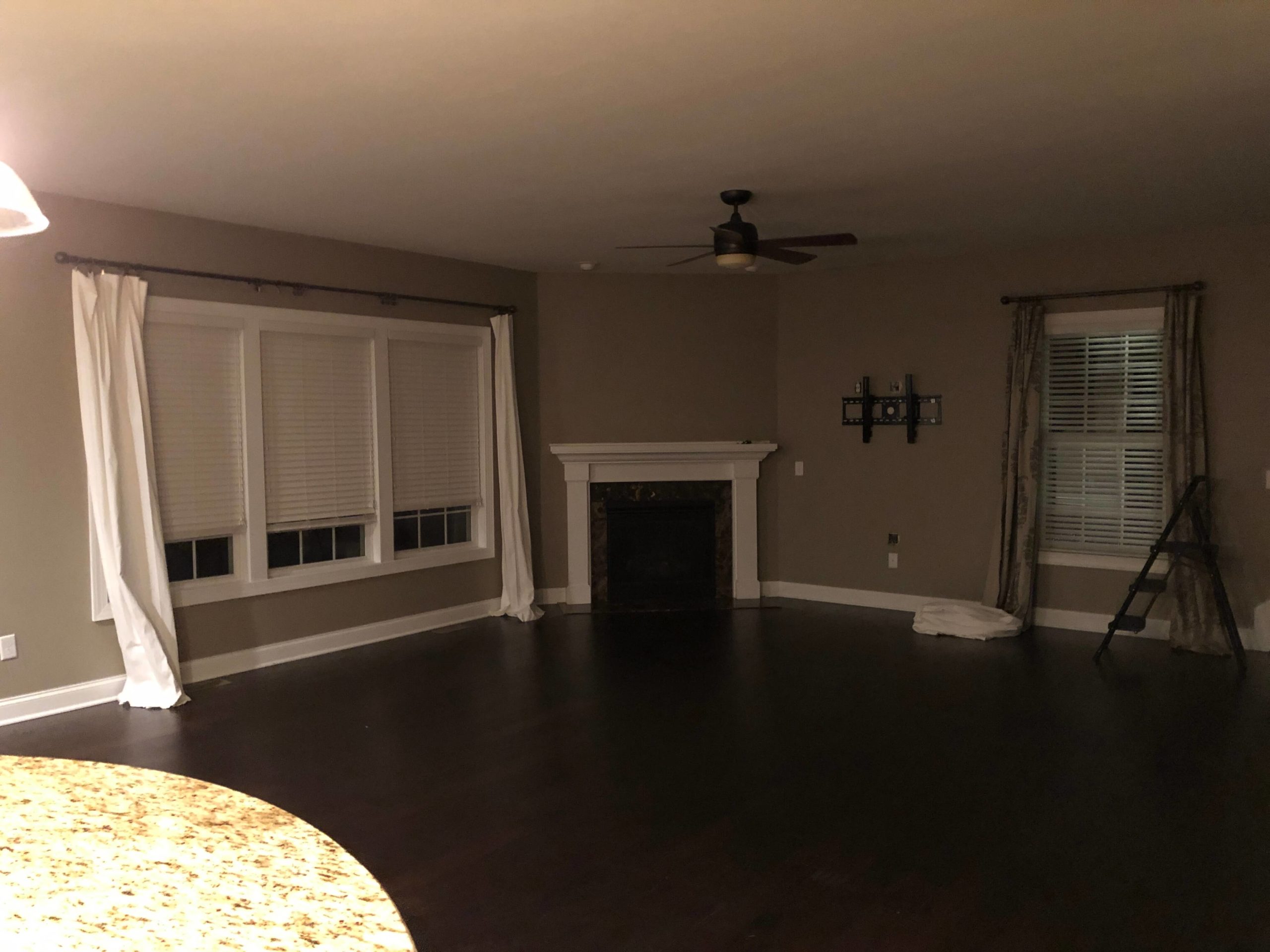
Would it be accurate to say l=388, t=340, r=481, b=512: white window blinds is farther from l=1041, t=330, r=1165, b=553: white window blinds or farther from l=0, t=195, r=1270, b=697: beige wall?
l=1041, t=330, r=1165, b=553: white window blinds

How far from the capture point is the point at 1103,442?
261 inches

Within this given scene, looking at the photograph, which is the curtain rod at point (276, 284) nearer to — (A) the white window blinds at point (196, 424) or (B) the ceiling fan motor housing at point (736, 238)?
(A) the white window blinds at point (196, 424)

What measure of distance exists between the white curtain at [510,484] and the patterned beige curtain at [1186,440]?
422 cm

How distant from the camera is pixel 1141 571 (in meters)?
6.27

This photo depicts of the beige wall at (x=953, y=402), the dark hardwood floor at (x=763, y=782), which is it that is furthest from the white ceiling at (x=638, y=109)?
the dark hardwood floor at (x=763, y=782)

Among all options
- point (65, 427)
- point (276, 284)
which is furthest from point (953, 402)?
point (65, 427)

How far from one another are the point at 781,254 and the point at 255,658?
3.81 m

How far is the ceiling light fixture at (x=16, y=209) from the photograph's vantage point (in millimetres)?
1881

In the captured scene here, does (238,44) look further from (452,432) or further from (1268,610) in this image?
(1268,610)

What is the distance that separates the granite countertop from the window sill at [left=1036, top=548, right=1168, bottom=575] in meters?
6.30

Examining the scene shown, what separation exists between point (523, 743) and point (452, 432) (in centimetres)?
311

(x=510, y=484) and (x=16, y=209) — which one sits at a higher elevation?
(x=16, y=209)

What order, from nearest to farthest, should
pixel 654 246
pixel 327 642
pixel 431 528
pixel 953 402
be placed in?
pixel 654 246 < pixel 327 642 < pixel 431 528 < pixel 953 402

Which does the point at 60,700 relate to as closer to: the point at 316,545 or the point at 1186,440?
the point at 316,545
